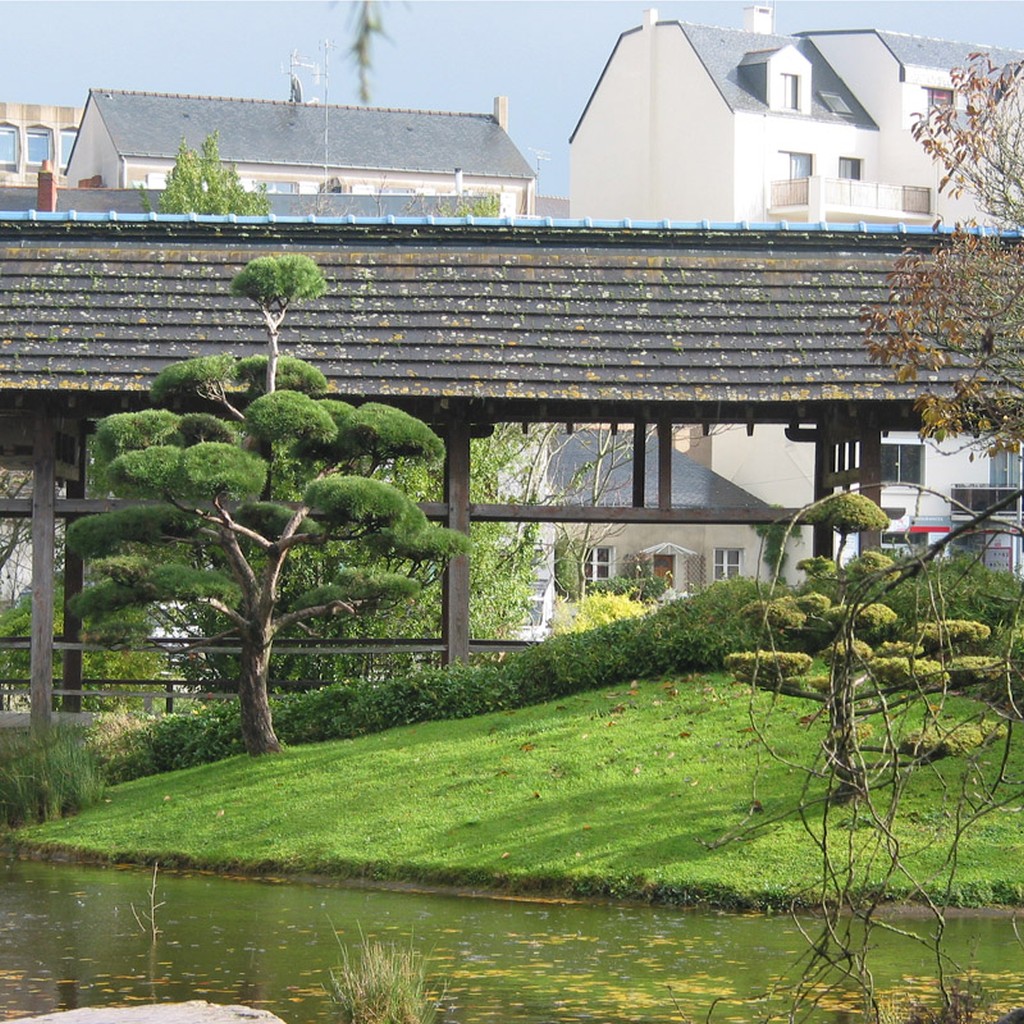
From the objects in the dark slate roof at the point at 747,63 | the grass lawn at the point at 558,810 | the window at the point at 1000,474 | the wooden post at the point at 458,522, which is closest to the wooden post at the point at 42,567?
the grass lawn at the point at 558,810

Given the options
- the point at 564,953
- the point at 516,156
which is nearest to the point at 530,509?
the point at 564,953

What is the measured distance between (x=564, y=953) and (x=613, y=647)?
19.7ft

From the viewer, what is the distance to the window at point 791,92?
43.3 meters

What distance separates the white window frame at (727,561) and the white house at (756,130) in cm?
869

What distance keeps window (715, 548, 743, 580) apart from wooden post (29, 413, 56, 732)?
85.8 feet

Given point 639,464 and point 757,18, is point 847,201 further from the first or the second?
point 639,464

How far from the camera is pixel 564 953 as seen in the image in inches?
347

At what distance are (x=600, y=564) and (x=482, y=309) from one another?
23.9 meters

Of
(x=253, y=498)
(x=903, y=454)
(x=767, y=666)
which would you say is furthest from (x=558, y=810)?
(x=903, y=454)

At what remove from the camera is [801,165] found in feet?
145

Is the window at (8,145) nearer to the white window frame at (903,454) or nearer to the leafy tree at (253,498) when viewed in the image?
the white window frame at (903,454)

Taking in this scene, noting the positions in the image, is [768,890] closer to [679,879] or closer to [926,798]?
[679,879]

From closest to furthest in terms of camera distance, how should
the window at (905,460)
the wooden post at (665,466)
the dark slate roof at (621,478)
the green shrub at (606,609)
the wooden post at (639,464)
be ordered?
the wooden post at (665,466), the wooden post at (639,464), the green shrub at (606,609), the dark slate roof at (621,478), the window at (905,460)

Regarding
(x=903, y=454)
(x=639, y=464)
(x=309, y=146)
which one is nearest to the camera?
(x=639, y=464)
